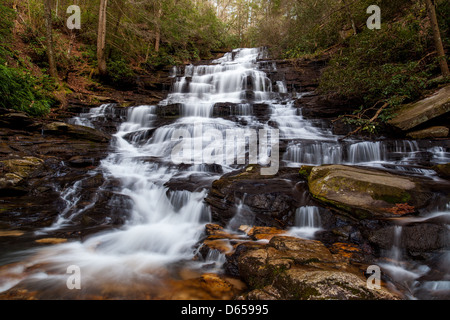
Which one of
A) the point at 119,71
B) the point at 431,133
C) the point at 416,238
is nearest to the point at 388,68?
the point at 431,133

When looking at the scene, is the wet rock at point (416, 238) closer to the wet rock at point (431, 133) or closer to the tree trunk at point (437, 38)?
the wet rock at point (431, 133)

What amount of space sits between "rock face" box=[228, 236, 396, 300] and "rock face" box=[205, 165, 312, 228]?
3.48ft

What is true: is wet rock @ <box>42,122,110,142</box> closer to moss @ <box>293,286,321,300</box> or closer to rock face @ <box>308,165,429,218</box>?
rock face @ <box>308,165,429,218</box>

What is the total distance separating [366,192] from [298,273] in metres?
2.40

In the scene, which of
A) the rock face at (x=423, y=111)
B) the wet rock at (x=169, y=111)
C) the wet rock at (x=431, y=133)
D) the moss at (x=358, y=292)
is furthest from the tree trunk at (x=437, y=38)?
the wet rock at (x=169, y=111)

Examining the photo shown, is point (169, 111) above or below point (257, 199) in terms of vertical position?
above

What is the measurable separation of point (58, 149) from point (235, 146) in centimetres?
Answer: 563

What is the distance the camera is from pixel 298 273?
2281mm

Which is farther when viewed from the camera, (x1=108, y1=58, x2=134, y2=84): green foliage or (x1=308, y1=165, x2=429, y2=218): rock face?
(x1=108, y1=58, x2=134, y2=84): green foliage

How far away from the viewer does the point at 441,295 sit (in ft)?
7.72

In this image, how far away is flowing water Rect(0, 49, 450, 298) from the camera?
3143mm

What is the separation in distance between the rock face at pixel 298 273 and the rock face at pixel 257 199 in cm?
106

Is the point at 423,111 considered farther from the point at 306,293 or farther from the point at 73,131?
the point at 73,131

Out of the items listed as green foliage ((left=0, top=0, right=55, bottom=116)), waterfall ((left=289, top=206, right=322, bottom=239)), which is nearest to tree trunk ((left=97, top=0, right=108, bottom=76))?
green foliage ((left=0, top=0, right=55, bottom=116))
